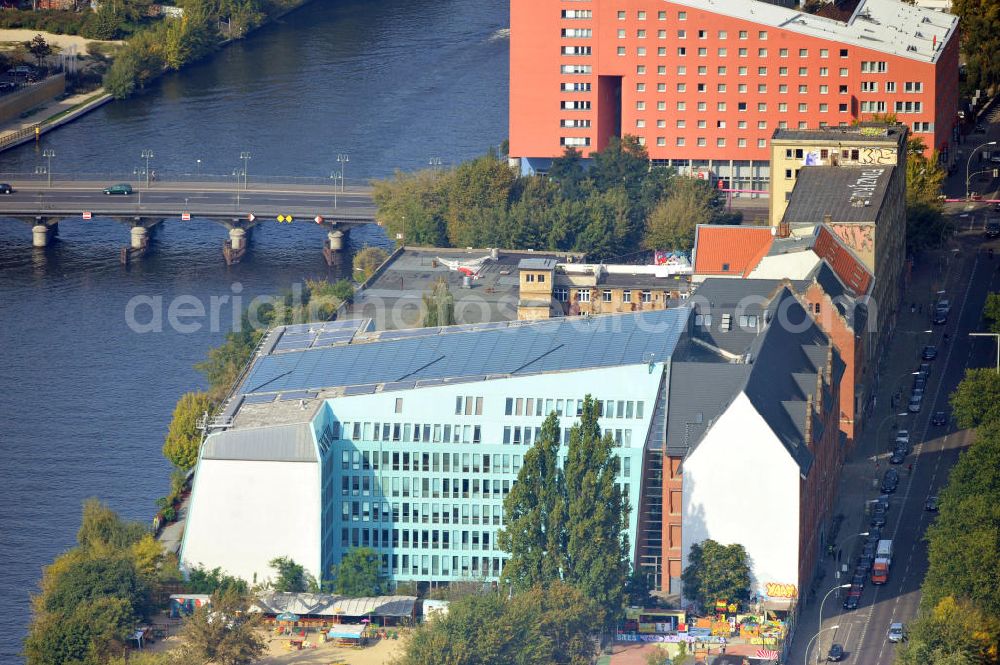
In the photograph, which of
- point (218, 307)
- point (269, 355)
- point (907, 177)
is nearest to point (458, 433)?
point (269, 355)

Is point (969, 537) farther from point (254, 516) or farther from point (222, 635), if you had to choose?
point (222, 635)

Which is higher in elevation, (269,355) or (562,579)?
(269,355)

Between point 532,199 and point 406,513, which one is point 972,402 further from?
point 532,199

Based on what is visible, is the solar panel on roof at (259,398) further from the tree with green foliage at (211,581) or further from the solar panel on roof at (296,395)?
the tree with green foliage at (211,581)

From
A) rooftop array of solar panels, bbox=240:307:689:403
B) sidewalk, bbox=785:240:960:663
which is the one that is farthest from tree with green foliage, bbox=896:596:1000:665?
rooftop array of solar panels, bbox=240:307:689:403

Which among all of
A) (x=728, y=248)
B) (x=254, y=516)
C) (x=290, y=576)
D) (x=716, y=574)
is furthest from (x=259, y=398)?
(x=728, y=248)

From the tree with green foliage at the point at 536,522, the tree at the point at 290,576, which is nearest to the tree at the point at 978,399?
the tree with green foliage at the point at 536,522
